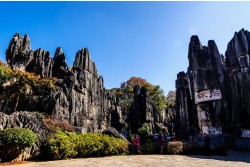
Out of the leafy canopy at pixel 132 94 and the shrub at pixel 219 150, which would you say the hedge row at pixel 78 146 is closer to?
the shrub at pixel 219 150

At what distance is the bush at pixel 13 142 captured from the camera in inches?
397

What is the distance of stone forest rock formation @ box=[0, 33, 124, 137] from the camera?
2752cm

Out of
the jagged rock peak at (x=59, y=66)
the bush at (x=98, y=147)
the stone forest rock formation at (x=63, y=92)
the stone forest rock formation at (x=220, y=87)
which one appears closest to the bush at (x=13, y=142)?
the bush at (x=98, y=147)

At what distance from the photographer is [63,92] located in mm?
29219

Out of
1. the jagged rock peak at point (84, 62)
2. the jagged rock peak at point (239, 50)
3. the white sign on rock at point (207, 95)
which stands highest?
the jagged rock peak at point (84, 62)

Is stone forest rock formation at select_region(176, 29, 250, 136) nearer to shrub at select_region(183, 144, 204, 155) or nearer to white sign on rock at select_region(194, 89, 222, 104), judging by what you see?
white sign on rock at select_region(194, 89, 222, 104)

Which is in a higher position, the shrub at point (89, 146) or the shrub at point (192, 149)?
the shrub at point (89, 146)

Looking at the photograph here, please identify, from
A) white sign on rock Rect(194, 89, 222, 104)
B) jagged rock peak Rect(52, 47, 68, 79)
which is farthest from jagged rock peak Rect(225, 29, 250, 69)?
jagged rock peak Rect(52, 47, 68, 79)

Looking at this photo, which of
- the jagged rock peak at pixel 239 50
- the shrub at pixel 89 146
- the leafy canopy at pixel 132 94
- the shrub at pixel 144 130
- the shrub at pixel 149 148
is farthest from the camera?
the leafy canopy at pixel 132 94

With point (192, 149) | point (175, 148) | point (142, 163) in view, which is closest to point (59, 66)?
point (175, 148)

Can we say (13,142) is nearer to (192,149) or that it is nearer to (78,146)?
(78,146)

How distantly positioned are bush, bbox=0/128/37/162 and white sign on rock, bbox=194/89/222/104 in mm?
16060

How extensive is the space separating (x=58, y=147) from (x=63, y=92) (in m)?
18.1

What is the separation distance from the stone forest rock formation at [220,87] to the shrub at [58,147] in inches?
531
